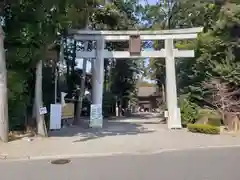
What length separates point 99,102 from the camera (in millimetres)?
23141

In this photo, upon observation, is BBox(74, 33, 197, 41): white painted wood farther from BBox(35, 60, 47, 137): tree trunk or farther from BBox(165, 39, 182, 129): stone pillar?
BBox(35, 60, 47, 137): tree trunk

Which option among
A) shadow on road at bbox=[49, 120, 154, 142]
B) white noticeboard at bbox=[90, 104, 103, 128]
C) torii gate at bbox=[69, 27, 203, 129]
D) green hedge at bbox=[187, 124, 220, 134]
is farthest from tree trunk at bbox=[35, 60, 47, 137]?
green hedge at bbox=[187, 124, 220, 134]

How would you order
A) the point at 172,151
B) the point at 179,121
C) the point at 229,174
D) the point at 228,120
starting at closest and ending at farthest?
the point at 229,174 < the point at 172,151 < the point at 228,120 < the point at 179,121

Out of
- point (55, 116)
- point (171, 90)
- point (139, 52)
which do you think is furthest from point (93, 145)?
point (139, 52)

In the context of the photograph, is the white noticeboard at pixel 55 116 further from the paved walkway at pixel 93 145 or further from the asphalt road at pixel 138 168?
the asphalt road at pixel 138 168

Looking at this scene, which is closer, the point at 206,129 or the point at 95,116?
the point at 206,129

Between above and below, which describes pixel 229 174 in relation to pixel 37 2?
below

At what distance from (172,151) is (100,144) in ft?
10.6

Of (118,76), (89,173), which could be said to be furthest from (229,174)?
(118,76)

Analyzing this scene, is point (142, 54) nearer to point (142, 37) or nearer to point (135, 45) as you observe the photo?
point (135, 45)

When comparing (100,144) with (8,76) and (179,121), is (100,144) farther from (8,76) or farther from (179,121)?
(179,121)

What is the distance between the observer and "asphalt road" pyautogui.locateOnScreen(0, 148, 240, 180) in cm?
809

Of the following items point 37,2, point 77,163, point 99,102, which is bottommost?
point 77,163

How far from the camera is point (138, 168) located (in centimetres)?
916
